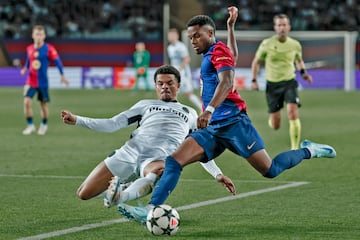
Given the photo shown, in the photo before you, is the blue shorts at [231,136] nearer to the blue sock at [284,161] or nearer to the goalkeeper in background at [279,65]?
the blue sock at [284,161]

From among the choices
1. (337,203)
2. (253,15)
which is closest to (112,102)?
(253,15)

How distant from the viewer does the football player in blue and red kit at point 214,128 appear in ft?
27.6

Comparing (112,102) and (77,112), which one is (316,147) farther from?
(112,102)

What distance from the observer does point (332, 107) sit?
2898 centimetres

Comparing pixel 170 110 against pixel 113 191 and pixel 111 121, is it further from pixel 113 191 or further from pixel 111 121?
pixel 113 191

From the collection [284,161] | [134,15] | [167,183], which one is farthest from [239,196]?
[134,15]

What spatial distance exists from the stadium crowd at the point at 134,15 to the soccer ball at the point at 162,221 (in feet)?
117

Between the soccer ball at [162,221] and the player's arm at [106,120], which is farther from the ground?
the player's arm at [106,120]

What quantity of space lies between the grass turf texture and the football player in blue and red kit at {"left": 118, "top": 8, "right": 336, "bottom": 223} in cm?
49

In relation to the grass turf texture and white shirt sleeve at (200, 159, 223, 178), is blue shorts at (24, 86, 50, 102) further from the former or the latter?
white shirt sleeve at (200, 159, 223, 178)

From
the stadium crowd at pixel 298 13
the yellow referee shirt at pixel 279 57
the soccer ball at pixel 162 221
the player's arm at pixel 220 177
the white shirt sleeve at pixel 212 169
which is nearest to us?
the soccer ball at pixel 162 221

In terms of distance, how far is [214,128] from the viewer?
8.90m

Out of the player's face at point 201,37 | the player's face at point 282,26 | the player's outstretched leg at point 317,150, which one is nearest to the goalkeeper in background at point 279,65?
the player's face at point 282,26

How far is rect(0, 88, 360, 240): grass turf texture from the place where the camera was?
340 inches
